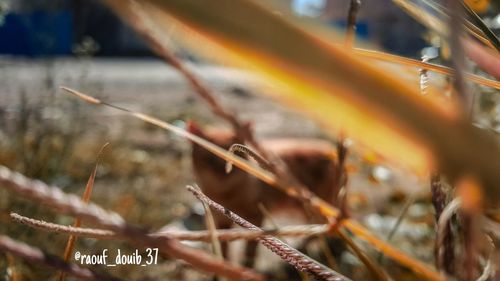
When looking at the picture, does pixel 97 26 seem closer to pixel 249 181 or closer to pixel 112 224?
pixel 249 181

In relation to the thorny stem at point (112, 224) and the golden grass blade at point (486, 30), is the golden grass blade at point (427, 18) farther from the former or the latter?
the thorny stem at point (112, 224)

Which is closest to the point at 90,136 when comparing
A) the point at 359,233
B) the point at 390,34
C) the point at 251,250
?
the point at 251,250

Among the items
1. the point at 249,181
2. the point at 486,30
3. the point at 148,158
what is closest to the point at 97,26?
the point at 148,158

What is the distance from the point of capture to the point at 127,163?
8.66 feet

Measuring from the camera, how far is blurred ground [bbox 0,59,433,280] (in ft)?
4.52

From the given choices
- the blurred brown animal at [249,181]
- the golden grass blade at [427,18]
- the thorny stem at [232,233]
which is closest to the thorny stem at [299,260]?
the thorny stem at [232,233]

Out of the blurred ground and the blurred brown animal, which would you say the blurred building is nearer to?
the blurred ground

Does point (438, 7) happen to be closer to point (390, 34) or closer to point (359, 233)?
point (359, 233)

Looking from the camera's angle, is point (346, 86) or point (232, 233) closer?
point (346, 86)

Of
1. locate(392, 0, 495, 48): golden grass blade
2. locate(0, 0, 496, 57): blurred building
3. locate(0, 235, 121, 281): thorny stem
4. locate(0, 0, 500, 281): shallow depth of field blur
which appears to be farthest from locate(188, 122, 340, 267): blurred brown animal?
locate(0, 235, 121, 281): thorny stem

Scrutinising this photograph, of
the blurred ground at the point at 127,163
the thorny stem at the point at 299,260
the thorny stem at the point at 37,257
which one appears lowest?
the blurred ground at the point at 127,163

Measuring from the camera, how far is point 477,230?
0.18 metres

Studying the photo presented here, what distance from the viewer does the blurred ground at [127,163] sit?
4.52ft

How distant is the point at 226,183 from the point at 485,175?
2.01 meters
